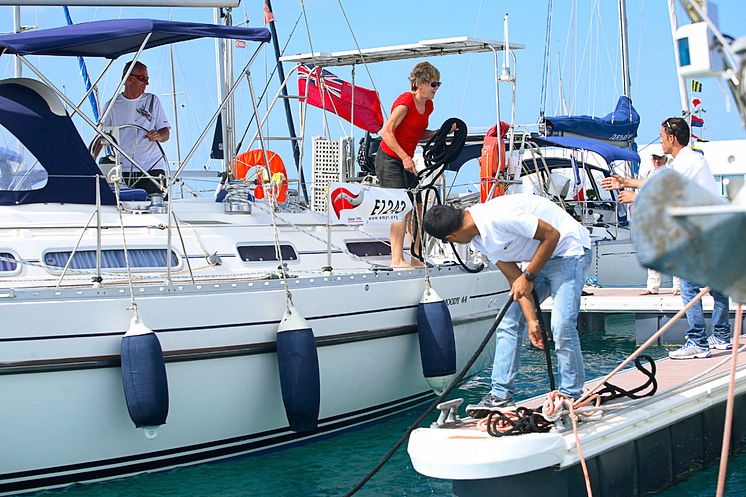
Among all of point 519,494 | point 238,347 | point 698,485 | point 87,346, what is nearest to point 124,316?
point 87,346

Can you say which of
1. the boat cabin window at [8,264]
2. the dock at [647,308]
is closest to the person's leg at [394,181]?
the boat cabin window at [8,264]

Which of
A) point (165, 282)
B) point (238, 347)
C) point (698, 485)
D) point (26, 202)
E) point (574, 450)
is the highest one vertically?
point (26, 202)

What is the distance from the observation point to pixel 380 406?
8.00 m

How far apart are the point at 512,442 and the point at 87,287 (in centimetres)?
297

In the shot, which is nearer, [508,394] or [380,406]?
[508,394]

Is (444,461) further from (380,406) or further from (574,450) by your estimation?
(380,406)

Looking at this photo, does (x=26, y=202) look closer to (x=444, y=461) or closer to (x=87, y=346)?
(x=87, y=346)

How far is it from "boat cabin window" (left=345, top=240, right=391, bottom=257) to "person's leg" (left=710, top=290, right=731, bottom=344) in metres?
2.91

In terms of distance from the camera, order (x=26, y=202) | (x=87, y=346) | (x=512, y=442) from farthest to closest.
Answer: (x=26, y=202) < (x=87, y=346) < (x=512, y=442)

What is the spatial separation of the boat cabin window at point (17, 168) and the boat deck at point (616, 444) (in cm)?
385

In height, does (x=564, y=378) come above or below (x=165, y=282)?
below

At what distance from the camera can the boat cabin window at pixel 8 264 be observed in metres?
6.80

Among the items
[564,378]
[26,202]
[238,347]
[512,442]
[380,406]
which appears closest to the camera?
[512,442]

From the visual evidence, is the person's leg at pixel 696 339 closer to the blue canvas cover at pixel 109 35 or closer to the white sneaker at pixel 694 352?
the white sneaker at pixel 694 352
